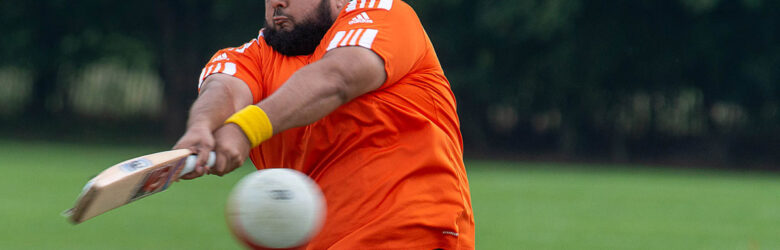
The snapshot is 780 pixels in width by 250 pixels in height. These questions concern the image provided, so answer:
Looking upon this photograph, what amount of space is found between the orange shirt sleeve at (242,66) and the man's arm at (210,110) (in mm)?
41

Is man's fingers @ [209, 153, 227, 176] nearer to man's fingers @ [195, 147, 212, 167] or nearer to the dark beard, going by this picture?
man's fingers @ [195, 147, 212, 167]

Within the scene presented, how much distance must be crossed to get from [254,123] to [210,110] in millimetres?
458

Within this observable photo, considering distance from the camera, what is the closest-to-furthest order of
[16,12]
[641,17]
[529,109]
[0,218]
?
[0,218] < [641,17] < [529,109] < [16,12]

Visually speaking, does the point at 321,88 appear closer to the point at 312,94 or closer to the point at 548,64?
the point at 312,94

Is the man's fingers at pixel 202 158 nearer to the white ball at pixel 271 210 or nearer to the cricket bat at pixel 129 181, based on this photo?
the cricket bat at pixel 129 181

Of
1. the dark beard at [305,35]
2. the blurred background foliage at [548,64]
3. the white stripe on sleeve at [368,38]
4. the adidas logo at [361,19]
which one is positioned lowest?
the blurred background foliage at [548,64]

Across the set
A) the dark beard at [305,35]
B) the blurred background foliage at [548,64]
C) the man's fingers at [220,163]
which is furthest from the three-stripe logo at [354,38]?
the blurred background foliage at [548,64]

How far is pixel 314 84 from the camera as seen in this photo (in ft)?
10.9

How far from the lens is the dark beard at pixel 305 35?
155 inches

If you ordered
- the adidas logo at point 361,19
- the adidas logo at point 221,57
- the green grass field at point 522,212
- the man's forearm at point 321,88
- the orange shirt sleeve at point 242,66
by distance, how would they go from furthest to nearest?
1. the green grass field at point 522,212
2. the adidas logo at point 221,57
3. the orange shirt sleeve at point 242,66
4. the adidas logo at point 361,19
5. the man's forearm at point 321,88

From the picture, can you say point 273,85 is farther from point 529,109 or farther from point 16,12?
point 16,12

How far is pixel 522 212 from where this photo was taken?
14.0 meters

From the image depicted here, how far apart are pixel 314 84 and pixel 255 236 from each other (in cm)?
53

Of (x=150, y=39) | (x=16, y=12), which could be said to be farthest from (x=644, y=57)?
(x=16, y=12)
